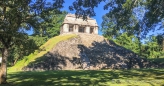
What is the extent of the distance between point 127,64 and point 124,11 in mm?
20903

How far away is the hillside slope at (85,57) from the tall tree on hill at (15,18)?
17766 mm

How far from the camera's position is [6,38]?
537 inches

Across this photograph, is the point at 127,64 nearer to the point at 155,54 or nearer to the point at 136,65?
the point at 136,65

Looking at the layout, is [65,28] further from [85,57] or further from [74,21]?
[85,57]

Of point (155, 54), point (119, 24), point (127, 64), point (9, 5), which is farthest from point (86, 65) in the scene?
point (155, 54)

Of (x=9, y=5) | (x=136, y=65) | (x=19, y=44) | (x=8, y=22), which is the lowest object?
(x=136, y=65)

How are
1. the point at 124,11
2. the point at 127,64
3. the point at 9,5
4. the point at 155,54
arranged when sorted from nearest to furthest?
1. the point at 9,5
2. the point at 124,11
3. the point at 127,64
4. the point at 155,54

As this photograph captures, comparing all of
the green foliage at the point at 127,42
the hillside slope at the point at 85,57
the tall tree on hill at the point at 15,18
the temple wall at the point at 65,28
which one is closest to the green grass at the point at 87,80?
the tall tree on hill at the point at 15,18

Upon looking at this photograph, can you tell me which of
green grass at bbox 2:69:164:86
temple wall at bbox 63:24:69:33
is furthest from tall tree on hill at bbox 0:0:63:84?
temple wall at bbox 63:24:69:33

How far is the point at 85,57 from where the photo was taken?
1396 inches

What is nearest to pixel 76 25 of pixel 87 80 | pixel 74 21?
pixel 74 21

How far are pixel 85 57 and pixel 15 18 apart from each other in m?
23.7

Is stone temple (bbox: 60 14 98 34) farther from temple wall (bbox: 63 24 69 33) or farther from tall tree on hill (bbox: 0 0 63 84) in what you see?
tall tree on hill (bbox: 0 0 63 84)

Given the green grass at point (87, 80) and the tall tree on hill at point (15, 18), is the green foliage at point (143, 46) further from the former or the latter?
the tall tree on hill at point (15, 18)
